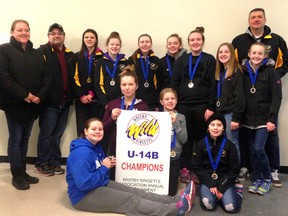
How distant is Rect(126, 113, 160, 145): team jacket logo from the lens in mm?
3021

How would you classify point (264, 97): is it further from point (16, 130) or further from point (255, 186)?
point (16, 130)

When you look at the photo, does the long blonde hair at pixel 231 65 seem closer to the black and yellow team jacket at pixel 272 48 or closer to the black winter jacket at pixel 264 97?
the black winter jacket at pixel 264 97

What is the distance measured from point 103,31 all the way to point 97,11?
0.89 ft

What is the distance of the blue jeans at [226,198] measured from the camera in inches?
111

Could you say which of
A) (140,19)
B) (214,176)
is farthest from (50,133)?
(214,176)

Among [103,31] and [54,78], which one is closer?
[54,78]

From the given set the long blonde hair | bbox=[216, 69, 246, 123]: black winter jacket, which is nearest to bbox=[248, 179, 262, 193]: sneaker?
bbox=[216, 69, 246, 123]: black winter jacket

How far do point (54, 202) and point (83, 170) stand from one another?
69 centimetres

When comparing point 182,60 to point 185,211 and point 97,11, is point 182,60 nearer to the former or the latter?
point 97,11

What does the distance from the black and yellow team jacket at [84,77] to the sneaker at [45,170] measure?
0.94 m

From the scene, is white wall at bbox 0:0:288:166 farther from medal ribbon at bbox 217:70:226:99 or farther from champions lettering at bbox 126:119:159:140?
champions lettering at bbox 126:119:159:140

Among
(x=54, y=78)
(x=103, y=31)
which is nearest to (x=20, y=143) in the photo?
(x=54, y=78)

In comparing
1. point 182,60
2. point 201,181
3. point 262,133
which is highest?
point 182,60

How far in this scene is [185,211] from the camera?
268cm
